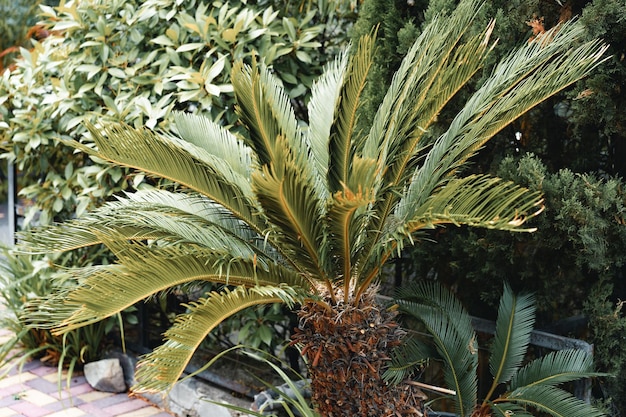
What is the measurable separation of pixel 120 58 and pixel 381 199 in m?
2.77

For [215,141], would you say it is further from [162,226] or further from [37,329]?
[37,329]

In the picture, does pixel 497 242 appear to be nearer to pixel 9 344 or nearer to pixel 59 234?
pixel 59 234

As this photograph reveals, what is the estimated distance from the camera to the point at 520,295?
3.66m

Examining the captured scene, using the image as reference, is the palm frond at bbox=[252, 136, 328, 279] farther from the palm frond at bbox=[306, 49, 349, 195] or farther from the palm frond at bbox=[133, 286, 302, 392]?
the palm frond at bbox=[306, 49, 349, 195]

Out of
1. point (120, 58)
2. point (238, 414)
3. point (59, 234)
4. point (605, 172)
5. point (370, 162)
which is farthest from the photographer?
point (120, 58)

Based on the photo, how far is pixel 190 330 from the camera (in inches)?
114

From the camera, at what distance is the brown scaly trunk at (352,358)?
319cm

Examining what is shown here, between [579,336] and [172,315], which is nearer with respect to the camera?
[579,336]

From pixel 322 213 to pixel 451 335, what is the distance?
1001mm

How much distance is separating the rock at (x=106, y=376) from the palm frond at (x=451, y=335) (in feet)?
7.63

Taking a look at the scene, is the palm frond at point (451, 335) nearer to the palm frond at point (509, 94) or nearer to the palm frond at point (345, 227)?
the palm frond at point (345, 227)

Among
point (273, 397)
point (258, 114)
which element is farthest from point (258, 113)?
point (273, 397)

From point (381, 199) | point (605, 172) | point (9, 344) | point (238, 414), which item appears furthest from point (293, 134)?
point (9, 344)

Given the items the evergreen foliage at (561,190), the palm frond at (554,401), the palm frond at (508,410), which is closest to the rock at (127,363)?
the evergreen foliage at (561,190)
